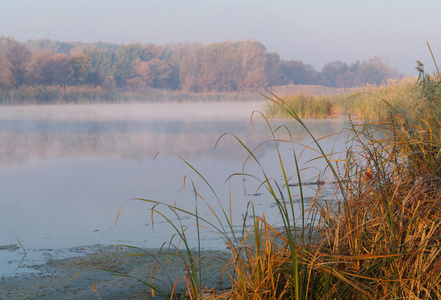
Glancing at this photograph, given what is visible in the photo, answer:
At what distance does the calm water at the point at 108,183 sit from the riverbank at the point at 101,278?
0.52 feet

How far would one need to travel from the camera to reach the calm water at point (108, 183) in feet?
9.26

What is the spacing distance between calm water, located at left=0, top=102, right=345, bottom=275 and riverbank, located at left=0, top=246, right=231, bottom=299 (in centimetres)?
16

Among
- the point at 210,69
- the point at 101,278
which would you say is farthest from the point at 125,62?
the point at 101,278

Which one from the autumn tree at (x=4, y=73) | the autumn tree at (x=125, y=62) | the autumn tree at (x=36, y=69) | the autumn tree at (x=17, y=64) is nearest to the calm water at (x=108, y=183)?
the autumn tree at (x=4, y=73)

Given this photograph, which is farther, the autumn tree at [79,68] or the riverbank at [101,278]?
the autumn tree at [79,68]

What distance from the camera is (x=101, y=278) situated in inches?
81.6

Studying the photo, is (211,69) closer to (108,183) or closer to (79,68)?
(79,68)

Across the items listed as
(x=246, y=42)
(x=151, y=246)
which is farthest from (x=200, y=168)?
(x=246, y=42)

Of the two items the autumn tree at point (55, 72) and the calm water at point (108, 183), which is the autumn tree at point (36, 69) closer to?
the autumn tree at point (55, 72)

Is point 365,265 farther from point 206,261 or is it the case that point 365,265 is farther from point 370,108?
point 370,108

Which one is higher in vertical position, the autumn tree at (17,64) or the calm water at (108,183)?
the autumn tree at (17,64)

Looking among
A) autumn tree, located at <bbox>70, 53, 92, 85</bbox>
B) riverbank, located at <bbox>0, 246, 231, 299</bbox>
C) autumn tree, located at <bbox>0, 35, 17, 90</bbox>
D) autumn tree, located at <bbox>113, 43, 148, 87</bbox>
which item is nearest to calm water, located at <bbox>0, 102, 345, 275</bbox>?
riverbank, located at <bbox>0, 246, 231, 299</bbox>

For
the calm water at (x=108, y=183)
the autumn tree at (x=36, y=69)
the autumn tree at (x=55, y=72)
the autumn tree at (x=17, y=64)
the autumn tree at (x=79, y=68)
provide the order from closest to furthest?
the calm water at (x=108, y=183), the autumn tree at (x=17, y=64), the autumn tree at (x=36, y=69), the autumn tree at (x=55, y=72), the autumn tree at (x=79, y=68)

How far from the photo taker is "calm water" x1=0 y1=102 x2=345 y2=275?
282 centimetres
